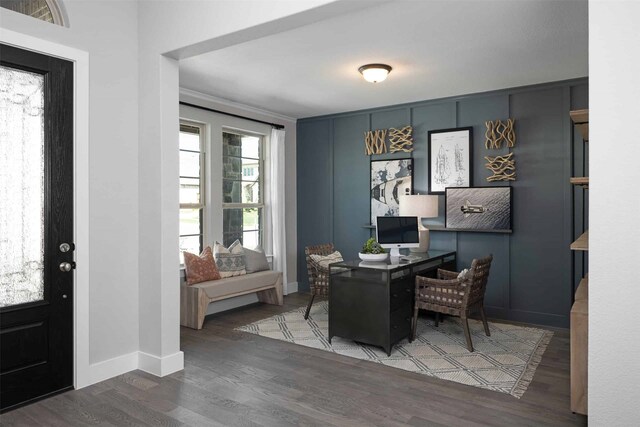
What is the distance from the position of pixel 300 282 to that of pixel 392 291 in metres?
3.07

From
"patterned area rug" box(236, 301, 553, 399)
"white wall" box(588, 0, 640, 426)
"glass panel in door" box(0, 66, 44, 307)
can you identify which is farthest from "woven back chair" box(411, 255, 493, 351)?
"glass panel in door" box(0, 66, 44, 307)

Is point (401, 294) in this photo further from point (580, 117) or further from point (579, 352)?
point (580, 117)

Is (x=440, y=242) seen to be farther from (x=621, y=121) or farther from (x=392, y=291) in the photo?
(x=621, y=121)

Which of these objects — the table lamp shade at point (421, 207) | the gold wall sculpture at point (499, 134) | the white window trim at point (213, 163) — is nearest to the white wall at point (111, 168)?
the white window trim at point (213, 163)

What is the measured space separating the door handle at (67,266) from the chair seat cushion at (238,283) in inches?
70.9

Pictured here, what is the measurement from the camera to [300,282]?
22.1 ft

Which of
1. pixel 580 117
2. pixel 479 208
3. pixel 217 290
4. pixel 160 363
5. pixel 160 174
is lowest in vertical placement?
pixel 160 363

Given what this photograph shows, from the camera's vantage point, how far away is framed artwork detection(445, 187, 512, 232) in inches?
200

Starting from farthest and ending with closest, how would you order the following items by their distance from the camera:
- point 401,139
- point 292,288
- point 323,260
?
point 292,288, point 401,139, point 323,260

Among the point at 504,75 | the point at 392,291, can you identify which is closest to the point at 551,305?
the point at 392,291

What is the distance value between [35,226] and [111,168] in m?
0.64

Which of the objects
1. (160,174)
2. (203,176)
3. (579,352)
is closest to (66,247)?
(160,174)

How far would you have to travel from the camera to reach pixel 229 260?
17.6 ft

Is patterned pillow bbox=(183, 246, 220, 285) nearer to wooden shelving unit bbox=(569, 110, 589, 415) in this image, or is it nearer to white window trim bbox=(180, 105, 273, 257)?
white window trim bbox=(180, 105, 273, 257)
